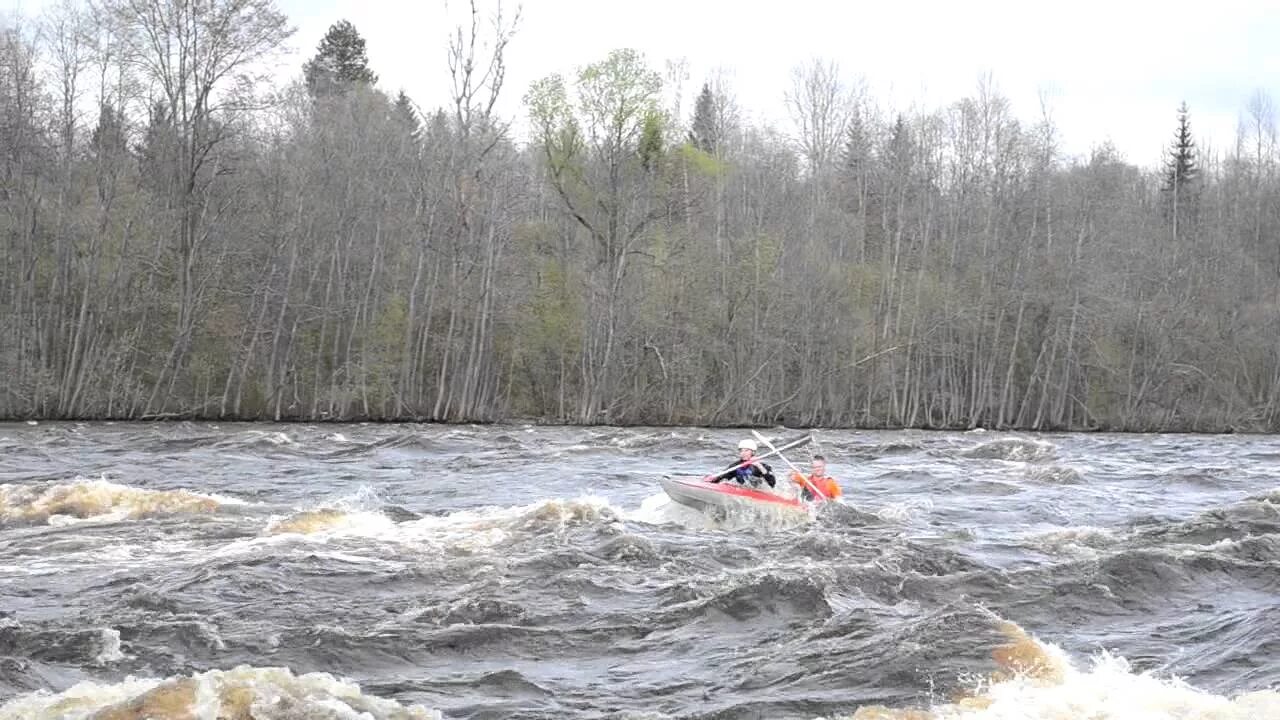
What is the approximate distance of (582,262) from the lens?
47.0 meters

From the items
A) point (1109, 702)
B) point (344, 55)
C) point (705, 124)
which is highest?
point (344, 55)

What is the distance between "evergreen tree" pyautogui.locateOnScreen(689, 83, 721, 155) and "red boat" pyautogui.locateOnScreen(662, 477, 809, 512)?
127 feet

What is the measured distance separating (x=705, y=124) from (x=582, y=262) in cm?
1804

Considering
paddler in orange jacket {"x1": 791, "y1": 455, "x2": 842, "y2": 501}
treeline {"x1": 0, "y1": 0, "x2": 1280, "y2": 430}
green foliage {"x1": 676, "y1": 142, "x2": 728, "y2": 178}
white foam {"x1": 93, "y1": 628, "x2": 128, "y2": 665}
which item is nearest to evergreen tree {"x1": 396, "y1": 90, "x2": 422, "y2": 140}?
treeline {"x1": 0, "y1": 0, "x2": 1280, "y2": 430}

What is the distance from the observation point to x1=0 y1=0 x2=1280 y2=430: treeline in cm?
3662

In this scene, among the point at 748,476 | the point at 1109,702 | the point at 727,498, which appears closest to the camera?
the point at 1109,702

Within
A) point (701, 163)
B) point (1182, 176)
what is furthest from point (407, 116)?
point (1182, 176)

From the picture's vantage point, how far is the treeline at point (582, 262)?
120ft

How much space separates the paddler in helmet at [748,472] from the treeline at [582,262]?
22278mm

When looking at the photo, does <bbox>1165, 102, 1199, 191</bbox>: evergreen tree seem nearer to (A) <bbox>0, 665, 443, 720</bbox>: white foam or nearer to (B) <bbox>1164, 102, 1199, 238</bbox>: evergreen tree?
(B) <bbox>1164, 102, 1199, 238</bbox>: evergreen tree

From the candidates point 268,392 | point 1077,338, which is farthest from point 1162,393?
point 268,392

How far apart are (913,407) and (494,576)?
39127mm

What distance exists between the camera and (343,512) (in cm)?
1645

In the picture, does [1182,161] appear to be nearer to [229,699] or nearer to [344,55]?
[344,55]
